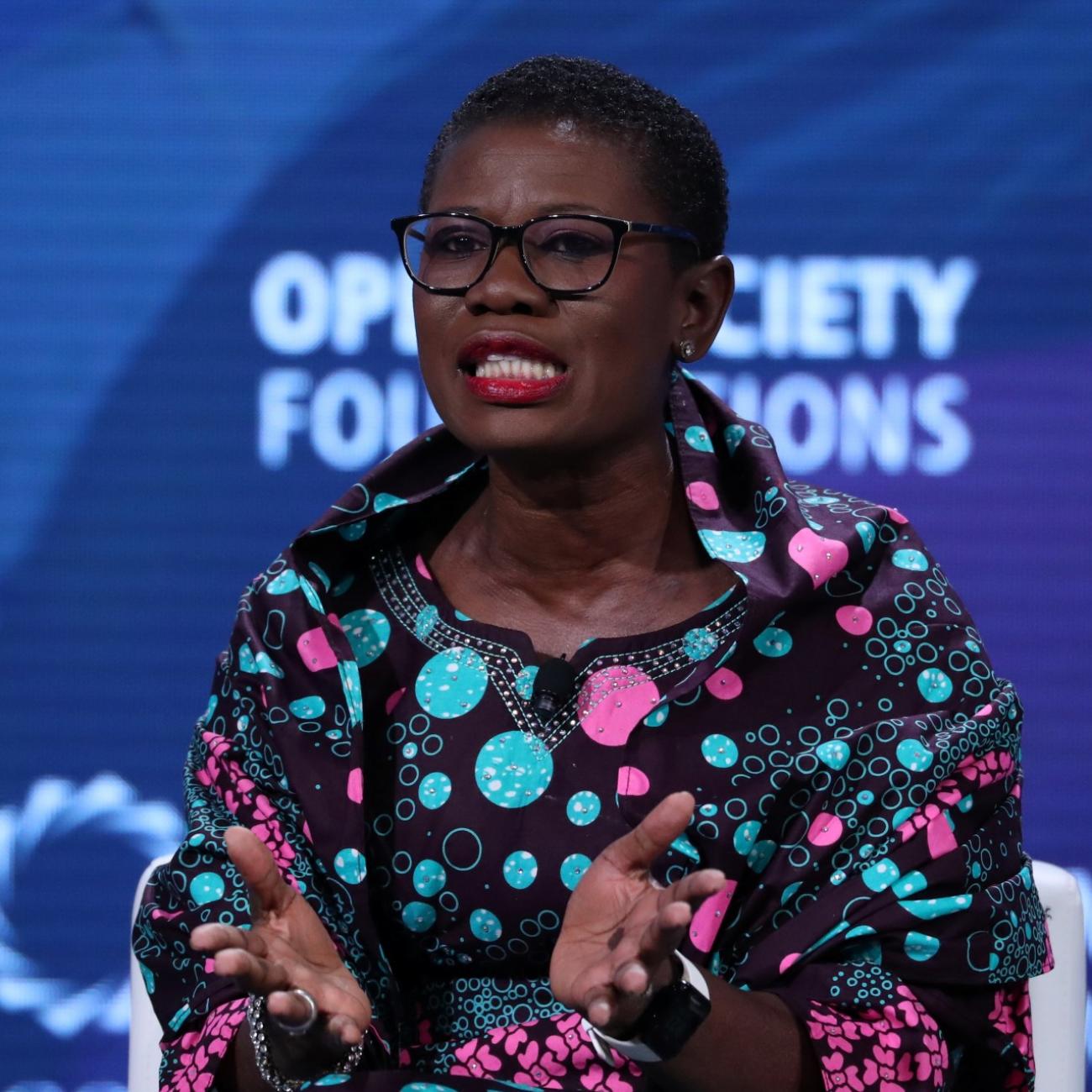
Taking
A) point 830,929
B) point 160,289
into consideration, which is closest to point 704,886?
point 830,929

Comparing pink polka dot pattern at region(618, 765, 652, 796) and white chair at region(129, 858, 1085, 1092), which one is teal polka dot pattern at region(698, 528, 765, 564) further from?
white chair at region(129, 858, 1085, 1092)

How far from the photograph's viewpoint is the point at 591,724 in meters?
1.49

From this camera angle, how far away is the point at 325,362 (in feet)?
8.34

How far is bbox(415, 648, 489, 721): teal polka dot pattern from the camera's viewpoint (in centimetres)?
153

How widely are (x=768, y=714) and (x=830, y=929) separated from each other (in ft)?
0.65

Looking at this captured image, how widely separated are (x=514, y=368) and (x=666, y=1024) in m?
0.58

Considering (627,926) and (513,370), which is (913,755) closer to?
(627,926)

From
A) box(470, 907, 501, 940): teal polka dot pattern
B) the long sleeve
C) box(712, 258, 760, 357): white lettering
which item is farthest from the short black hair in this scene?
box(712, 258, 760, 357): white lettering

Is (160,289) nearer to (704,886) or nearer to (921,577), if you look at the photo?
(921,577)

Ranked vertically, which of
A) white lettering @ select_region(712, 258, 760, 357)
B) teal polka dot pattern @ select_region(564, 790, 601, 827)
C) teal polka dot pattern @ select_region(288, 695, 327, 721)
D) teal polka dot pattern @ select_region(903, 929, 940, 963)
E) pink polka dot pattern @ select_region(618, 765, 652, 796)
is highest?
white lettering @ select_region(712, 258, 760, 357)

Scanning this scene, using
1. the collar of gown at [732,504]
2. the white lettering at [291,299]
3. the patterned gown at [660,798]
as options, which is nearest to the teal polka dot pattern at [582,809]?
the patterned gown at [660,798]

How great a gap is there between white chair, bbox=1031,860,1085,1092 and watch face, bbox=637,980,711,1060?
1.98 ft

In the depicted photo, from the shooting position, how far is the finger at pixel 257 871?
4.02 feet

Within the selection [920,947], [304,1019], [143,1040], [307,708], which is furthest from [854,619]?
[143,1040]
